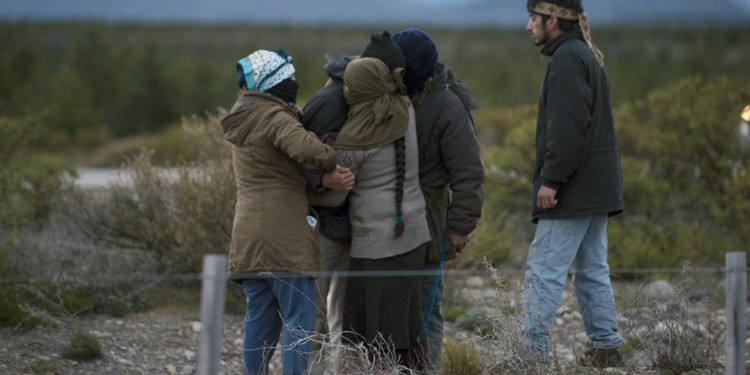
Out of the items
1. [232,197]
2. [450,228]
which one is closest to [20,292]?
[232,197]

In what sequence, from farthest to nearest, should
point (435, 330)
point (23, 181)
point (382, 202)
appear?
1. point (23, 181)
2. point (435, 330)
3. point (382, 202)

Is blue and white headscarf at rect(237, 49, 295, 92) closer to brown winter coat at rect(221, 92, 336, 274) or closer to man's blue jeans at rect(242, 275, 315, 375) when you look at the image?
brown winter coat at rect(221, 92, 336, 274)

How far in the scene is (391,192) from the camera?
4.11m

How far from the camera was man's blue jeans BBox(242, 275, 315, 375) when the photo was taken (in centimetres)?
402

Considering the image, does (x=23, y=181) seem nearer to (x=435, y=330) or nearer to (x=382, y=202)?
(x=435, y=330)

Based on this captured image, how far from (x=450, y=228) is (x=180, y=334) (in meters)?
2.40

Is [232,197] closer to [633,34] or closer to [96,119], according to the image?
[96,119]

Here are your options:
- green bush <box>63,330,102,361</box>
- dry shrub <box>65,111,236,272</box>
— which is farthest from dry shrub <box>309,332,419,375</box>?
dry shrub <box>65,111,236,272</box>

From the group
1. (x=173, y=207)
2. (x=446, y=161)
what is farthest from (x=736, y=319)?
(x=173, y=207)

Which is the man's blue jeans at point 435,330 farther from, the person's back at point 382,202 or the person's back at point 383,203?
the person's back at point 383,203

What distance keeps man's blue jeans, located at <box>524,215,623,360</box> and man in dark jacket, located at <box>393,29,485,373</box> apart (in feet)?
1.41

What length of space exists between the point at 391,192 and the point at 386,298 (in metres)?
0.48

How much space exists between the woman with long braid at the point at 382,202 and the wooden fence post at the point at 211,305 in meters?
1.11

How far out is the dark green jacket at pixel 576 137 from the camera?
169 inches
